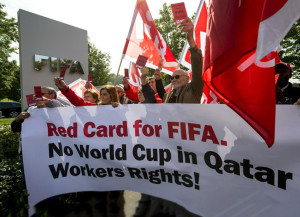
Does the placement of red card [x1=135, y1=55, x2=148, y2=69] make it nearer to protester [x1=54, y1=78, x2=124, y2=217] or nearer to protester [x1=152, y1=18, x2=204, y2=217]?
protester [x1=54, y1=78, x2=124, y2=217]

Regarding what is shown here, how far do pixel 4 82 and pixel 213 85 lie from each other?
17998 mm

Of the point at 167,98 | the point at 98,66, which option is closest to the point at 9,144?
the point at 167,98

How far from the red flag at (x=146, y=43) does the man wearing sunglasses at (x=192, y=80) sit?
5.62ft

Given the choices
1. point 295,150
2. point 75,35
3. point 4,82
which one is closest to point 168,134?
point 295,150

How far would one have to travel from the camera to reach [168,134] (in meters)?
2.52

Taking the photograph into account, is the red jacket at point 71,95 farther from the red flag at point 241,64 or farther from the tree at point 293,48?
the tree at point 293,48

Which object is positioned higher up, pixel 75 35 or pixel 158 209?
pixel 75 35

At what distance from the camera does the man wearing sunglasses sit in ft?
7.18

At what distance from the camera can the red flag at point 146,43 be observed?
171 inches

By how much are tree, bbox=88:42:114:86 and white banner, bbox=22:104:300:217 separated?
34.5 metres

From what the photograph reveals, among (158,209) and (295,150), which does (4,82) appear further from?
(295,150)

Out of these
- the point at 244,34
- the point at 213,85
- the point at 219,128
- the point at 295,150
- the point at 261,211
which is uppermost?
the point at 244,34

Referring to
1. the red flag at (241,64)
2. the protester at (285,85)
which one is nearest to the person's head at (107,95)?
the red flag at (241,64)

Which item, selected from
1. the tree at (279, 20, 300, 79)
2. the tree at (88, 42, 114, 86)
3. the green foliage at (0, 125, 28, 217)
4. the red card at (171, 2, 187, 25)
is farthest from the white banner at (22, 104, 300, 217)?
the tree at (88, 42, 114, 86)
